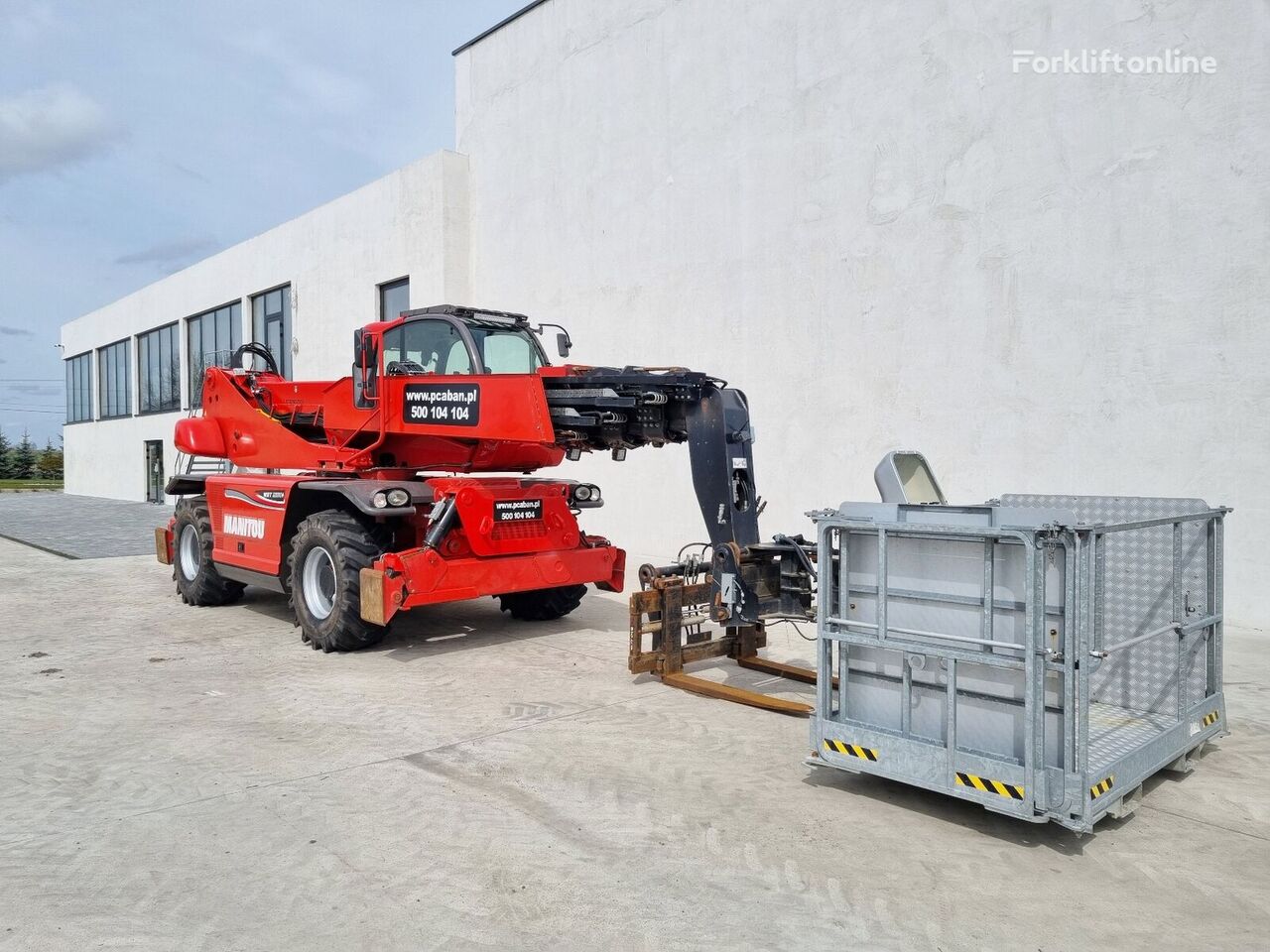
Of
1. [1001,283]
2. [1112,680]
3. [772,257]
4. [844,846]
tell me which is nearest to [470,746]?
[844,846]

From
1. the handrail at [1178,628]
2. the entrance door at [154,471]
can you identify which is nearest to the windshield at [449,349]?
the handrail at [1178,628]

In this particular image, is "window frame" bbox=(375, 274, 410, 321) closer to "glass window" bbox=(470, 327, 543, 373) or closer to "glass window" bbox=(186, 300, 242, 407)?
"glass window" bbox=(186, 300, 242, 407)

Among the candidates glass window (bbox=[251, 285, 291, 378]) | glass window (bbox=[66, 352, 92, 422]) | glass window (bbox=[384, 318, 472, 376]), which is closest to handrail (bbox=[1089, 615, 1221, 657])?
glass window (bbox=[384, 318, 472, 376])

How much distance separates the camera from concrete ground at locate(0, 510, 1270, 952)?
344cm

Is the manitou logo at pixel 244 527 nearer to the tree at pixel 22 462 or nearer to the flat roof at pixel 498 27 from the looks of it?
the flat roof at pixel 498 27

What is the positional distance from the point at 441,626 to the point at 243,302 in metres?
19.7

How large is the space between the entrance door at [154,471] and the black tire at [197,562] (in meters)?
22.7

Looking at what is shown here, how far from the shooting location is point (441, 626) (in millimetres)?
9070

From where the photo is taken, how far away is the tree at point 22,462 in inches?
2338

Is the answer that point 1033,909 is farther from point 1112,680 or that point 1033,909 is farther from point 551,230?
point 551,230

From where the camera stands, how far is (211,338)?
27.8 m

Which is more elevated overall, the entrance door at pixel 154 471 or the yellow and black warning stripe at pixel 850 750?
the entrance door at pixel 154 471

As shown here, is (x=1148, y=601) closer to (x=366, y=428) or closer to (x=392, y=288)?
(x=366, y=428)

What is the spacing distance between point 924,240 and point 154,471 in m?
28.5
